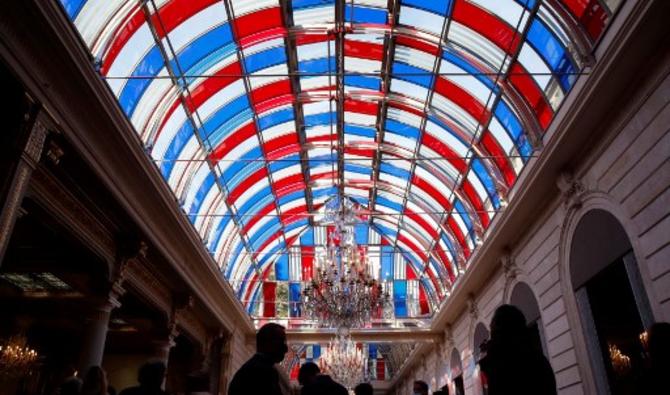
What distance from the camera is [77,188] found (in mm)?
7645

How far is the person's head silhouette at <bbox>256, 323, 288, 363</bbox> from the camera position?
2.95 metres

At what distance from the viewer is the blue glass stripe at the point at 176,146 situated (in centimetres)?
1066

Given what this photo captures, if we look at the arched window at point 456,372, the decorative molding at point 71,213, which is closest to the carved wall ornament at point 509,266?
the arched window at point 456,372

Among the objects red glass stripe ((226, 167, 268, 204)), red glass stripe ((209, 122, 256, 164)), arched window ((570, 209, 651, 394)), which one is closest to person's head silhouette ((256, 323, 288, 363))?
arched window ((570, 209, 651, 394))

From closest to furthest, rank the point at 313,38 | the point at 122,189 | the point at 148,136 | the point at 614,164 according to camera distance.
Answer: the point at 614,164 < the point at 122,189 < the point at 148,136 < the point at 313,38

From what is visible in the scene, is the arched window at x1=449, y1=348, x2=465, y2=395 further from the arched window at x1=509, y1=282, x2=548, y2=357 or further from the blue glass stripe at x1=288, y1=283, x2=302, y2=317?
the arched window at x1=509, y1=282, x2=548, y2=357

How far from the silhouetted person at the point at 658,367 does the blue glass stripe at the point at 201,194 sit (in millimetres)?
10739

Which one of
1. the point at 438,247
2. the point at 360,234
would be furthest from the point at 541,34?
the point at 360,234

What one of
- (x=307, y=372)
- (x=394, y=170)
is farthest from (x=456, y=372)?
(x=307, y=372)

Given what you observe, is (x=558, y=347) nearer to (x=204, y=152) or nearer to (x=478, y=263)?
(x=478, y=263)

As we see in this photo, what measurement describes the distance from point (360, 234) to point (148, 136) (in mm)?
13096

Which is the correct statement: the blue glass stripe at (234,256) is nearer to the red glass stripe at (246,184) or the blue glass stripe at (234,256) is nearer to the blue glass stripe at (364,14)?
the red glass stripe at (246,184)

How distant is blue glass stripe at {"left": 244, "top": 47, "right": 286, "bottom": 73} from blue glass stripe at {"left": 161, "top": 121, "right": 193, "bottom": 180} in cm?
174

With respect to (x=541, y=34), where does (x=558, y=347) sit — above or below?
below
